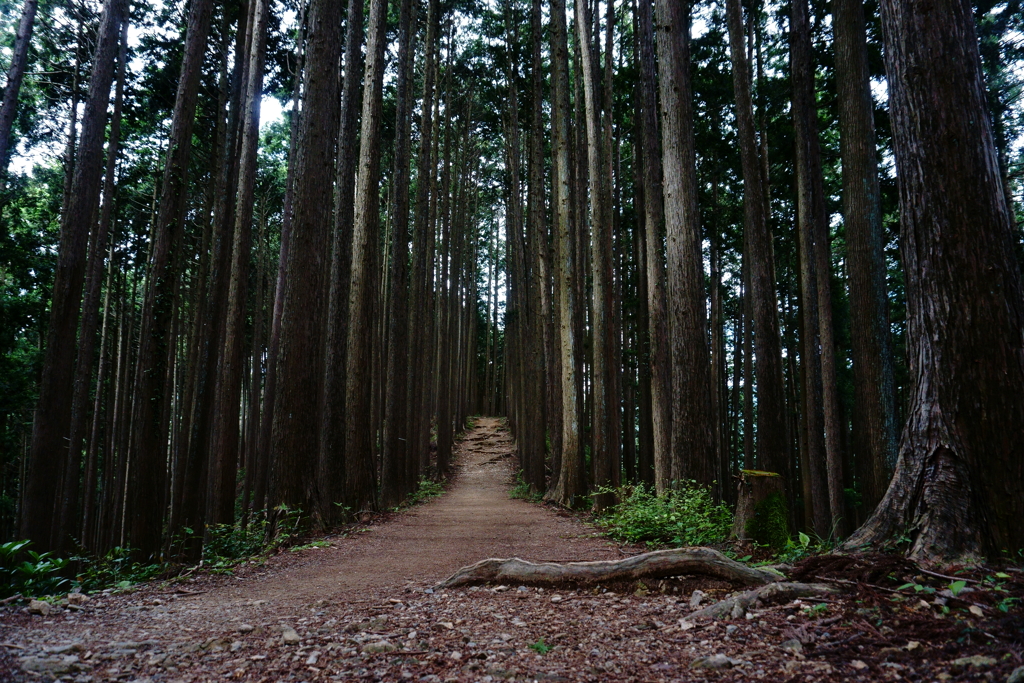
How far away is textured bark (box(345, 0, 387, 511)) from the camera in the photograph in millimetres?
11516

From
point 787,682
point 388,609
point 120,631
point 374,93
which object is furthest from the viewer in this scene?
point 374,93

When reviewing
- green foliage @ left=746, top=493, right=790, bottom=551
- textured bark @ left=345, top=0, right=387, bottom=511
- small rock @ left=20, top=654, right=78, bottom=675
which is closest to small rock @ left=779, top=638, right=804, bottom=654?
green foliage @ left=746, top=493, right=790, bottom=551

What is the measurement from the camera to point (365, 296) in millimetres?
11711

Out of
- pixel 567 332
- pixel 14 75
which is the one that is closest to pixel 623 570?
pixel 567 332

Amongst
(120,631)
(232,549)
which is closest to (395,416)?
(232,549)

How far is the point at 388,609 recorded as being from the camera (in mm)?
4398

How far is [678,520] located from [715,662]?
4.97m

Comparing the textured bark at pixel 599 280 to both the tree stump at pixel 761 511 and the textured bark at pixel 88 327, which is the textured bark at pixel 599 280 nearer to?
the tree stump at pixel 761 511

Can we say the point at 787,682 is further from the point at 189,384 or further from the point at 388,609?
the point at 189,384

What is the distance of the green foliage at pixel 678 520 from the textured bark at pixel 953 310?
3.21 metres

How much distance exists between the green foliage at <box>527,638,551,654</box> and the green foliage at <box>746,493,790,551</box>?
3.22 meters

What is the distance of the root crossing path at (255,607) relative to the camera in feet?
10.6

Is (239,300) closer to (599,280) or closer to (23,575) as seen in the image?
(23,575)

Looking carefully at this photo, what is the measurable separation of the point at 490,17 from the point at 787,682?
75.2 feet
